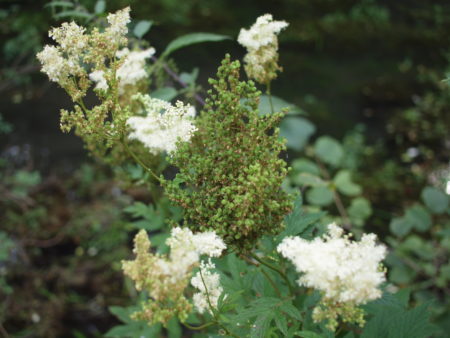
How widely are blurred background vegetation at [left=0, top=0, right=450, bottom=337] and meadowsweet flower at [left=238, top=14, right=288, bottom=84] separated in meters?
0.55

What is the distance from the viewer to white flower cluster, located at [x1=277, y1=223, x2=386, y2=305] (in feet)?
3.90

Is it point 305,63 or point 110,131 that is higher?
point 305,63

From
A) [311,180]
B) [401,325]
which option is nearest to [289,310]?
[401,325]

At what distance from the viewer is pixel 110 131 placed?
1473 mm

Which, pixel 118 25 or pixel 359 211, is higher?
pixel 359 211

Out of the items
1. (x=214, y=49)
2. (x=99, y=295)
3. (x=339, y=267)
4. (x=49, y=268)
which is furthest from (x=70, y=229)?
(x=339, y=267)

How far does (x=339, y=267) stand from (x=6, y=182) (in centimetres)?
377

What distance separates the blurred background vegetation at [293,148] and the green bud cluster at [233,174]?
0.80m

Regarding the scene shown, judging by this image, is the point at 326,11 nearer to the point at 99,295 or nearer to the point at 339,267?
the point at 99,295

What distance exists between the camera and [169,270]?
1.17m

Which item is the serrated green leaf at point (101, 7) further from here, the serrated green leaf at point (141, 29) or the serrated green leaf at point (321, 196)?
the serrated green leaf at point (321, 196)

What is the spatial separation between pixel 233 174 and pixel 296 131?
3539mm

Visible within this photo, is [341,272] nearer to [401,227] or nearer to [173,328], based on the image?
[173,328]

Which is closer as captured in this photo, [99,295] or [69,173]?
[99,295]
